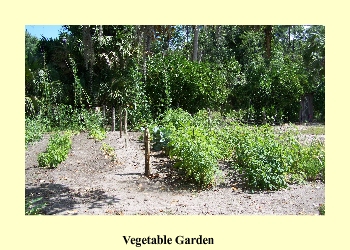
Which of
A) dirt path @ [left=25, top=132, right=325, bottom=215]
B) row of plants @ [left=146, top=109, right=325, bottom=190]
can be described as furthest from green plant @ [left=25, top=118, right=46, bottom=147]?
row of plants @ [left=146, top=109, right=325, bottom=190]

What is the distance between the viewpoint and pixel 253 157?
572 centimetres

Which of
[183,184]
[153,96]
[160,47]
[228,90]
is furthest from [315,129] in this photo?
[160,47]

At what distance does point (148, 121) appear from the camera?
32.9ft

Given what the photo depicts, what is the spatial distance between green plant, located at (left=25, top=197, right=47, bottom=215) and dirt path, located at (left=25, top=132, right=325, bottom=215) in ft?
0.30

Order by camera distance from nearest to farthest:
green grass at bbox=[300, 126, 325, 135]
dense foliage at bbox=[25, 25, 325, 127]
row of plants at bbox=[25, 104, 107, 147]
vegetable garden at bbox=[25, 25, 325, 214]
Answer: vegetable garden at bbox=[25, 25, 325, 214]
row of plants at bbox=[25, 104, 107, 147]
green grass at bbox=[300, 126, 325, 135]
dense foliage at bbox=[25, 25, 325, 127]

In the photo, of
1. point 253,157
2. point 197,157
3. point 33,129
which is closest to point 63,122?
point 33,129

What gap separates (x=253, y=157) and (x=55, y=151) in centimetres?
327

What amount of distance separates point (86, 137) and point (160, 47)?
5403 mm

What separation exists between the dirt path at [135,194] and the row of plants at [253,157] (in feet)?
0.67

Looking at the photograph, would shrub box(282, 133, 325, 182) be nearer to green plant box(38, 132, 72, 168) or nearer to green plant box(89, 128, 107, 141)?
green plant box(38, 132, 72, 168)

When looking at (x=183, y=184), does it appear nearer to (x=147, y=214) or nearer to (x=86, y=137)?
(x=147, y=214)

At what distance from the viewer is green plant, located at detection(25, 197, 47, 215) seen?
4.97 m

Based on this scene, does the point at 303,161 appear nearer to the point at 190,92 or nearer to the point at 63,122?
the point at 63,122

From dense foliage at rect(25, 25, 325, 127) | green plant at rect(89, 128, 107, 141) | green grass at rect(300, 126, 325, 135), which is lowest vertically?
green plant at rect(89, 128, 107, 141)
